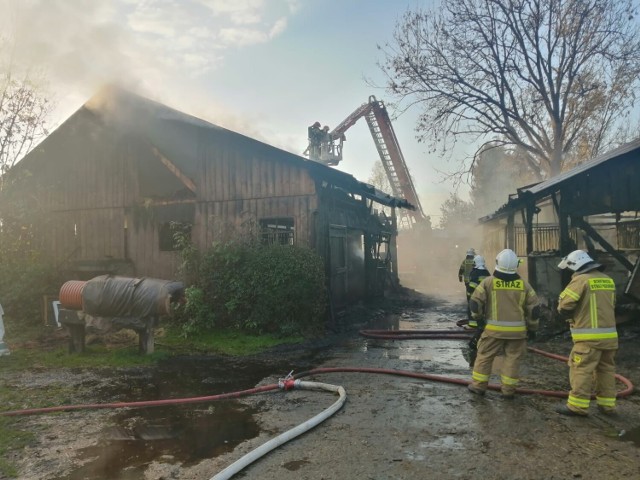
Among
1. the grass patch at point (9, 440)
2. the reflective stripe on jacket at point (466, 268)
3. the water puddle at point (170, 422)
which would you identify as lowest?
the water puddle at point (170, 422)

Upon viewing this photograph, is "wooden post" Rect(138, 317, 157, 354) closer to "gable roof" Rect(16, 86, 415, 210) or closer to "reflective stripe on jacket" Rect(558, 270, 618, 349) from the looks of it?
"gable roof" Rect(16, 86, 415, 210)

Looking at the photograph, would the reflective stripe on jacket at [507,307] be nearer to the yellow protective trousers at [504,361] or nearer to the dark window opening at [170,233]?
the yellow protective trousers at [504,361]

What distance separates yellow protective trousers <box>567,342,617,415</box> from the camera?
185 inches

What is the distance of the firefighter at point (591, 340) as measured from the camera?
15.5 ft

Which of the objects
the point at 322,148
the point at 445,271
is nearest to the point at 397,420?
the point at 322,148

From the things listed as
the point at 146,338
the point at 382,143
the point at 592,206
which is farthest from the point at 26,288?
the point at 382,143

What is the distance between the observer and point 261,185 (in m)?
11.5

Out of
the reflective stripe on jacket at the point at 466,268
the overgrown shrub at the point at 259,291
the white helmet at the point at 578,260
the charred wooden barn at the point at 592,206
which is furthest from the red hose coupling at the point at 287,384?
the reflective stripe on jacket at the point at 466,268

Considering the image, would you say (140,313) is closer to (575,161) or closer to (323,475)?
(323,475)

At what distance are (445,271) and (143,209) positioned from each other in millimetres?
21595

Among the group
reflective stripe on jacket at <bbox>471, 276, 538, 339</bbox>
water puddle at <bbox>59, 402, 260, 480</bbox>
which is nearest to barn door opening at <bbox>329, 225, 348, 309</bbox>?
reflective stripe on jacket at <bbox>471, 276, 538, 339</bbox>

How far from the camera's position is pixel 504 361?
17.7 feet

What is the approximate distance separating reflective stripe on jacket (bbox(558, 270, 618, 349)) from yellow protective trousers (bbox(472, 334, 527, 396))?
66cm

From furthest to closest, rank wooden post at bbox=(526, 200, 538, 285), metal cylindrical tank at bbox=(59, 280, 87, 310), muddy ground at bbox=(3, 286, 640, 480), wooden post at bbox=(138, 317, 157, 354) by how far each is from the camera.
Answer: wooden post at bbox=(526, 200, 538, 285), wooden post at bbox=(138, 317, 157, 354), metal cylindrical tank at bbox=(59, 280, 87, 310), muddy ground at bbox=(3, 286, 640, 480)
